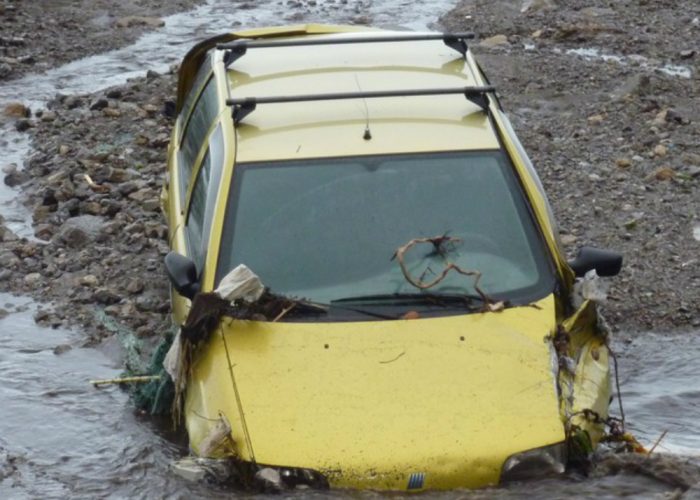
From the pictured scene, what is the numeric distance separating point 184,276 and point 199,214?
0.77 metres

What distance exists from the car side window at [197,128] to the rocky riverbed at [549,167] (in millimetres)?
1160

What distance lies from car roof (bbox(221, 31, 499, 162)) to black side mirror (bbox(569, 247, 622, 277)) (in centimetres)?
70

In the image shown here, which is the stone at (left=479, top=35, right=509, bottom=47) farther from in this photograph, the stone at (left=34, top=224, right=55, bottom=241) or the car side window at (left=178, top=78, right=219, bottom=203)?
the car side window at (left=178, top=78, right=219, bottom=203)

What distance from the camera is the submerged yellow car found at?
5.48m

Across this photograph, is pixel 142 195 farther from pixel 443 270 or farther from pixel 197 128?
pixel 443 270

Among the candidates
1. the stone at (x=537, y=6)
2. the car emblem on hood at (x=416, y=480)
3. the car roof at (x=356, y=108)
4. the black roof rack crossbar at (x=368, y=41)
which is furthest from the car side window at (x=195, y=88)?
the stone at (x=537, y=6)

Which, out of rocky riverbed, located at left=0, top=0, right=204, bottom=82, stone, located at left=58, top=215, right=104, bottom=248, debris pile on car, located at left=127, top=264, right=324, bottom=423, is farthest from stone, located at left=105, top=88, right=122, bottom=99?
debris pile on car, located at left=127, top=264, right=324, bottom=423

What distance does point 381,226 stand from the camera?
21.2 ft

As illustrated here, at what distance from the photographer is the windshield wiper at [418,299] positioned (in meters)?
6.16

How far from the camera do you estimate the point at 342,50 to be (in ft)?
24.9

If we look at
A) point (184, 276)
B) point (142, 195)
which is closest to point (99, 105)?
point (142, 195)

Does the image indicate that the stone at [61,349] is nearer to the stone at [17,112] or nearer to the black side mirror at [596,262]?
the black side mirror at [596,262]

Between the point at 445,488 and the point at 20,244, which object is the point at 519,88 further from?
the point at 445,488

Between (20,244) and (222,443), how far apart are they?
16.8 feet
